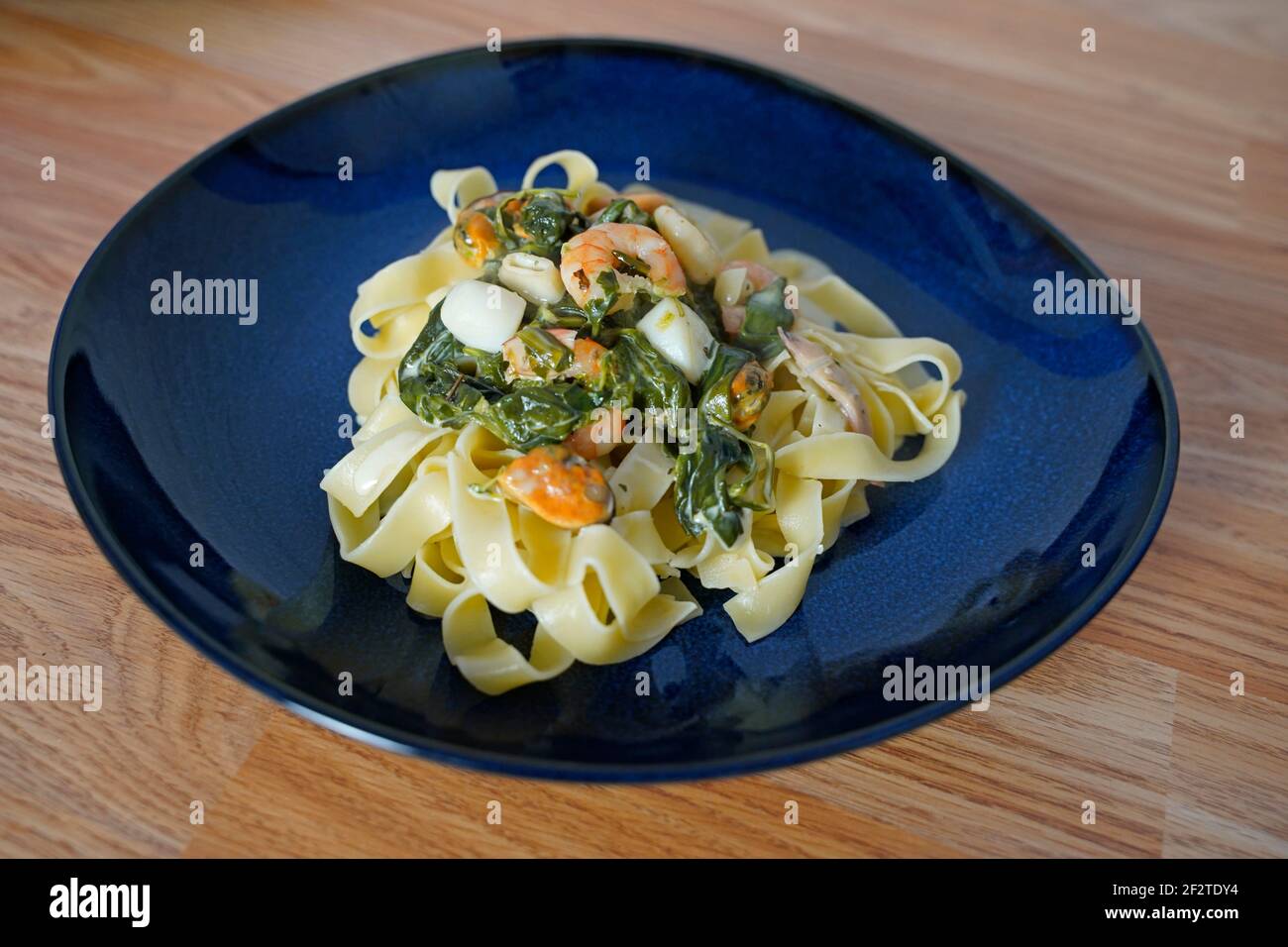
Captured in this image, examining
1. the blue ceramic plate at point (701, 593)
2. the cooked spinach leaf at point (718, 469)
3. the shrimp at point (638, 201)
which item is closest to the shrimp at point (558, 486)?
the cooked spinach leaf at point (718, 469)

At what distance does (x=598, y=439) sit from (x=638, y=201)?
827 millimetres

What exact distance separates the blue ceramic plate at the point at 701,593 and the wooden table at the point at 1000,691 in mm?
231

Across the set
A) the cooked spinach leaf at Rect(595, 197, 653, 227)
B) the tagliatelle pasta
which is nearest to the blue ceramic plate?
the tagliatelle pasta

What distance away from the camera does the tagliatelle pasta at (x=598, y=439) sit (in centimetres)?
283

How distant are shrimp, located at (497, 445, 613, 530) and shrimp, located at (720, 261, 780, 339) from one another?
0.71m

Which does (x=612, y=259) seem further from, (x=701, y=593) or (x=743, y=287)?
(x=701, y=593)

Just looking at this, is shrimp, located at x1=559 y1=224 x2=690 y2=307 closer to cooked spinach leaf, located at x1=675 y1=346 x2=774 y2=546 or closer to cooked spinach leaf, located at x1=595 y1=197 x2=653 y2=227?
cooked spinach leaf, located at x1=595 y1=197 x2=653 y2=227

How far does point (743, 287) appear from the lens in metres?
3.32

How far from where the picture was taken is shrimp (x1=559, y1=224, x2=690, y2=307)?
118 inches

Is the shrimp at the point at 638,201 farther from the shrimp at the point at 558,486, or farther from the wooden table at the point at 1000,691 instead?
the wooden table at the point at 1000,691

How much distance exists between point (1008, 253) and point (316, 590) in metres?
2.41

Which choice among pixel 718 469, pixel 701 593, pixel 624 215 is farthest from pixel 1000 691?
pixel 624 215
